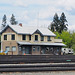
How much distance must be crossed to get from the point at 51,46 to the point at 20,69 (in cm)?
4650

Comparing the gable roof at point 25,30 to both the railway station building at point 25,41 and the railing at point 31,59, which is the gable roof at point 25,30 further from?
the railing at point 31,59

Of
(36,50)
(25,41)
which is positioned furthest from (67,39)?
(25,41)

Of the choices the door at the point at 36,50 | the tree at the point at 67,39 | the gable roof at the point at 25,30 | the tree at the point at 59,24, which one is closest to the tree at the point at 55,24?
the tree at the point at 59,24

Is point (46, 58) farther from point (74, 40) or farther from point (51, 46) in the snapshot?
point (74, 40)

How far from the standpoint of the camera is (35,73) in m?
9.86

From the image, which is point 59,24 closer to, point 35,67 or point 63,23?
point 63,23

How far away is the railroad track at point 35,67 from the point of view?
9.79 m

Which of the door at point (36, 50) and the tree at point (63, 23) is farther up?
the tree at point (63, 23)

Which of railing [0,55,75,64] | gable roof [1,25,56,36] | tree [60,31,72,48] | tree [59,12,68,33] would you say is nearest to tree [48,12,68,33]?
tree [59,12,68,33]

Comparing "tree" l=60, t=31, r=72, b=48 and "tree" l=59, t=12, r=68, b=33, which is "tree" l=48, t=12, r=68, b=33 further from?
"tree" l=60, t=31, r=72, b=48

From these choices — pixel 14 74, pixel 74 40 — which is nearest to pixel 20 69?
pixel 14 74

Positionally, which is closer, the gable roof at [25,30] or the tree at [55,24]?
the gable roof at [25,30]

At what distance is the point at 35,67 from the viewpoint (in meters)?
9.99

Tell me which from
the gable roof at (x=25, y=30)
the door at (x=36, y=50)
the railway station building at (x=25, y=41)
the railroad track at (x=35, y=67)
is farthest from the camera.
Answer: the door at (x=36, y=50)
